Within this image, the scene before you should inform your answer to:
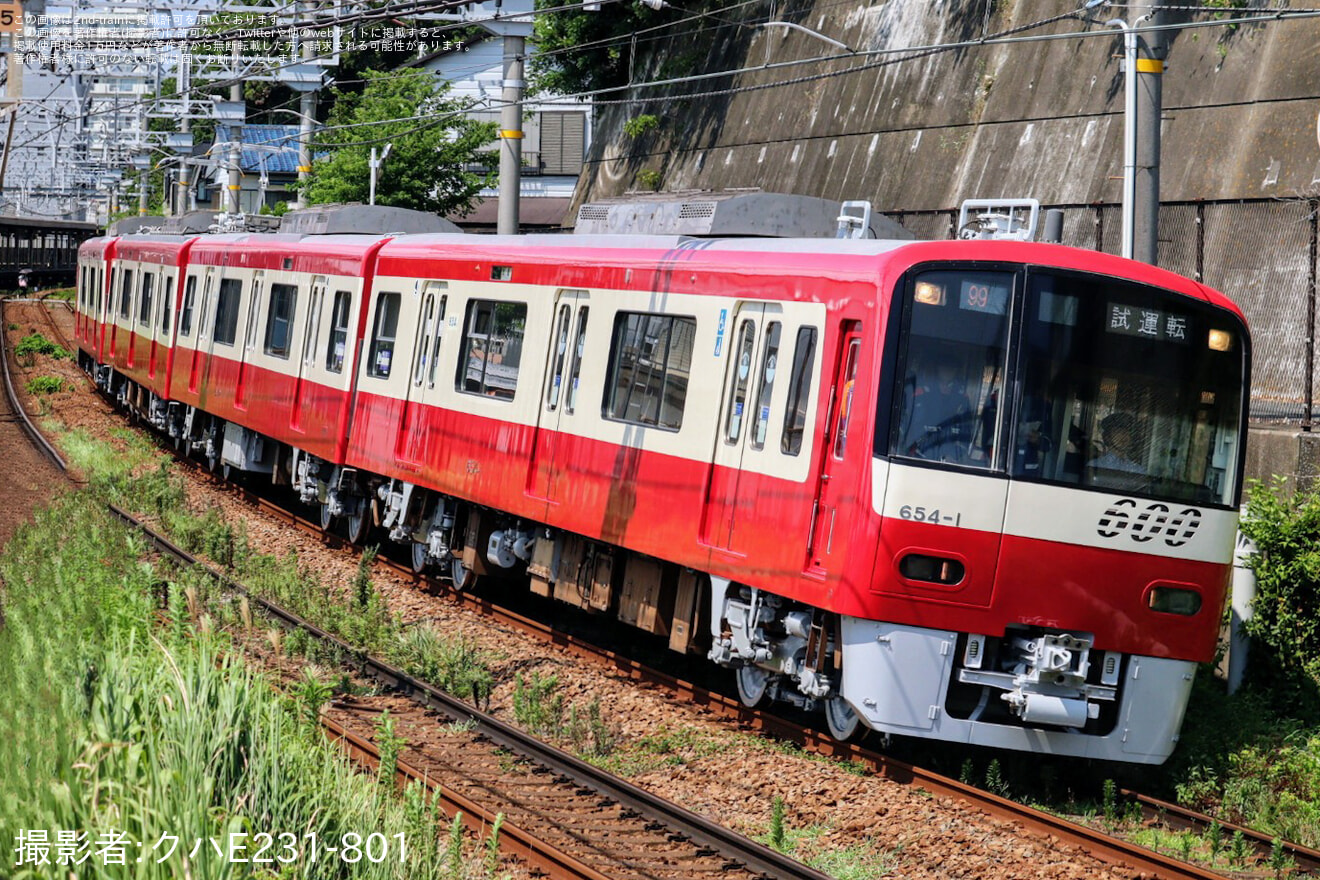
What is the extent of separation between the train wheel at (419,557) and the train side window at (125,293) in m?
14.4

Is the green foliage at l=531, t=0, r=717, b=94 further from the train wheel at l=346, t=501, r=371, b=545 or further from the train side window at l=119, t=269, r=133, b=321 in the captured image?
the train wheel at l=346, t=501, r=371, b=545

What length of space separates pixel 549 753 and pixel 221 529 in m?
7.76

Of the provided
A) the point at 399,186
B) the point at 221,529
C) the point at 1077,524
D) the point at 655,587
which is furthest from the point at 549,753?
the point at 399,186

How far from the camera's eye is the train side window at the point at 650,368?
35.1 feet

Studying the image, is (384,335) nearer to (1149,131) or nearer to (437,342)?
(437,342)

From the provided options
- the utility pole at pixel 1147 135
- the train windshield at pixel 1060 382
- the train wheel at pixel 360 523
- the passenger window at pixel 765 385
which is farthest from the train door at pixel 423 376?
the train windshield at pixel 1060 382

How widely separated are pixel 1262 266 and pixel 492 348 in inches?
333

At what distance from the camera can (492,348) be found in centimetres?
1345

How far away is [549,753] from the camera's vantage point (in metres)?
9.25

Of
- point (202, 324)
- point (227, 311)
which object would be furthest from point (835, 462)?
point (202, 324)

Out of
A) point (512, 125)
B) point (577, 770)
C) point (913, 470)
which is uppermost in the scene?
point (512, 125)

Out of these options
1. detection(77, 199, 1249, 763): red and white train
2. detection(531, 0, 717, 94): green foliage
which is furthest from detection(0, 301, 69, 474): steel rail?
detection(531, 0, 717, 94): green foliage

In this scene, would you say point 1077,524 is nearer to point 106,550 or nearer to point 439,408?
point 439,408

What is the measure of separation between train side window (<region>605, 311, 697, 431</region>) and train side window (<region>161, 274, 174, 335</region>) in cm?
1457
